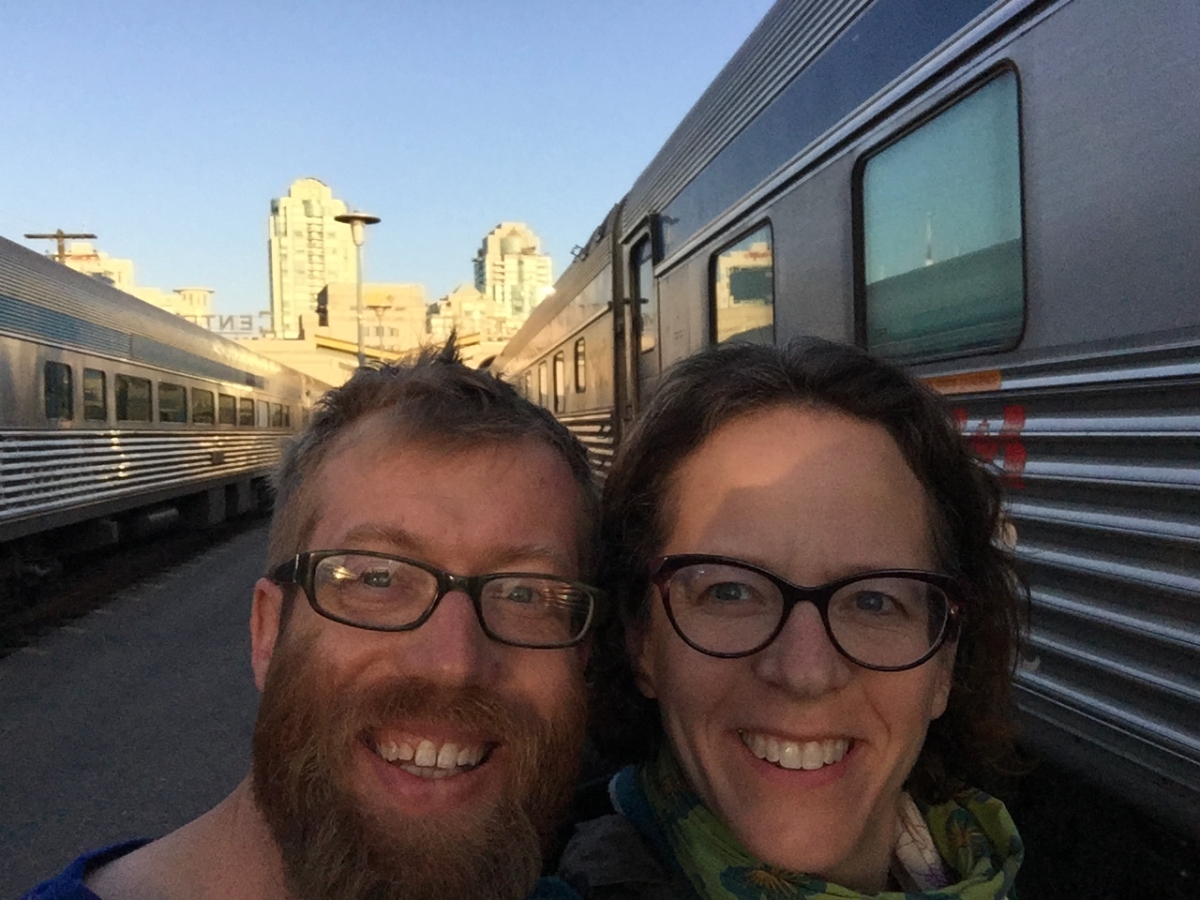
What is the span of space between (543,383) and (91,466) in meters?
4.76

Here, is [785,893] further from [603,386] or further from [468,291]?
[468,291]

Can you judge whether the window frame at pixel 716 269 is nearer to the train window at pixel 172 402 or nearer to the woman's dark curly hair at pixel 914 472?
the woman's dark curly hair at pixel 914 472

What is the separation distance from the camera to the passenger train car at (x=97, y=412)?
882 cm

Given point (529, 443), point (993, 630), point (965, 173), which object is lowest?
point (993, 630)

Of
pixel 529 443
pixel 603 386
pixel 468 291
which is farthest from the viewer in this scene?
pixel 468 291

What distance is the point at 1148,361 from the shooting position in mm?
2271

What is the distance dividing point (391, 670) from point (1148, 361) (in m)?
1.73

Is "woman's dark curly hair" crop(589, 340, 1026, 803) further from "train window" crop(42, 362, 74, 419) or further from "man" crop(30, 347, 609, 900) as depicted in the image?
"train window" crop(42, 362, 74, 419)

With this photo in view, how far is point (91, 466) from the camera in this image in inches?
410

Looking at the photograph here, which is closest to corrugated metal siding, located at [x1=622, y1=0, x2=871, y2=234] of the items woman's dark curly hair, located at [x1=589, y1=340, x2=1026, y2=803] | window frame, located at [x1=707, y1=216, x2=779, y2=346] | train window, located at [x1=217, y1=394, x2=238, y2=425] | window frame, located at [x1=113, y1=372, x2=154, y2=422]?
window frame, located at [x1=707, y1=216, x2=779, y2=346]

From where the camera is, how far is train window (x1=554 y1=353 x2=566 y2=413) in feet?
34.2

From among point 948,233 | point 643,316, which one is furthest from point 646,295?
point 948,233

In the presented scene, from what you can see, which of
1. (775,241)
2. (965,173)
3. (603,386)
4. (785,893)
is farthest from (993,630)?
(603,386)

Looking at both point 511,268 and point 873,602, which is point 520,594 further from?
point 511,268
